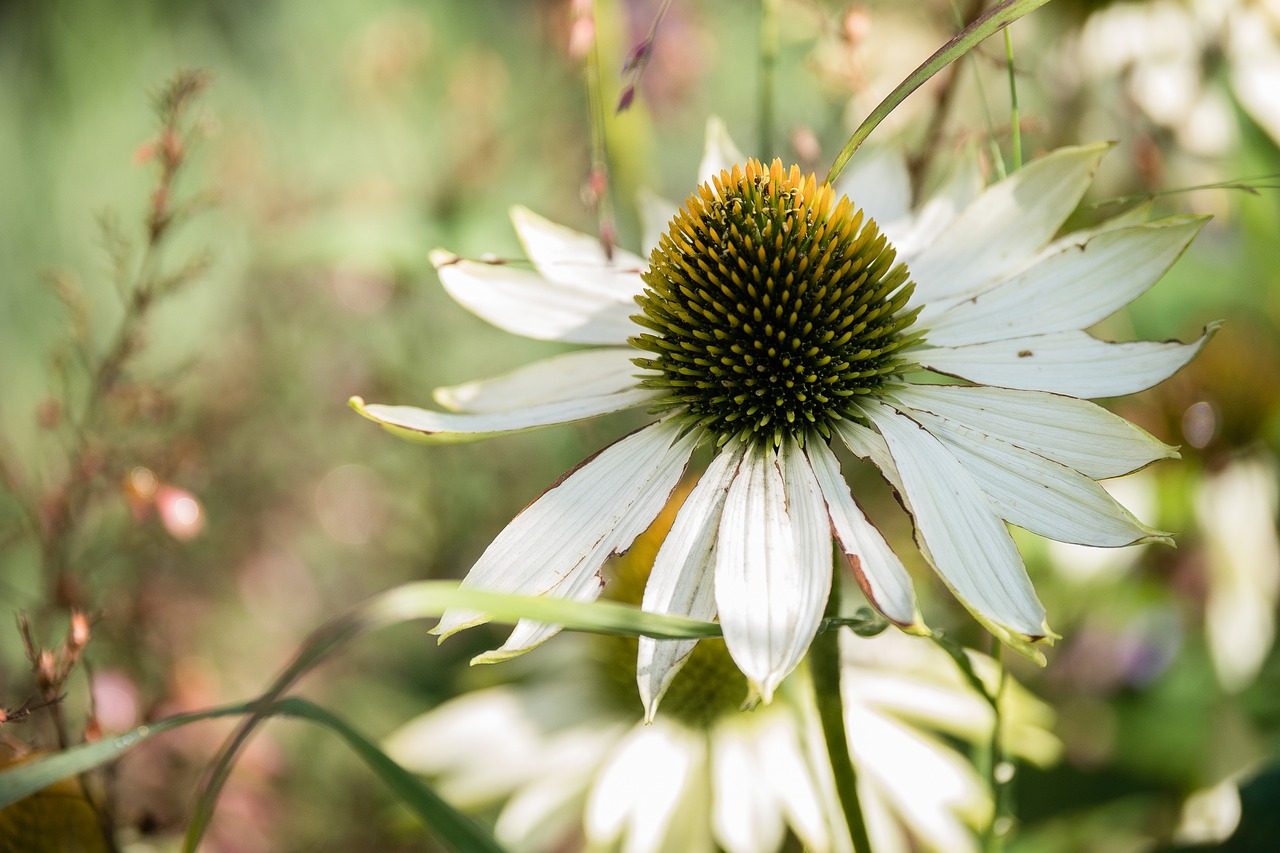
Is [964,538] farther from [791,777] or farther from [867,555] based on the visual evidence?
[791,777]

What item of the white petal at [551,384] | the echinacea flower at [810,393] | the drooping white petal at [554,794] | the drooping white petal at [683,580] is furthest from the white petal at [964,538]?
the drooping white petal at [554,794]

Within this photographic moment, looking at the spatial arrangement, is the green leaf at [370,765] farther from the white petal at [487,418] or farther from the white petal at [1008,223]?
the white petal at [1008,223]

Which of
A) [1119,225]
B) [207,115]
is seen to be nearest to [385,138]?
[207,115]

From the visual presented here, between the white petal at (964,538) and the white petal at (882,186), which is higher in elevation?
the white petal at (882,186)

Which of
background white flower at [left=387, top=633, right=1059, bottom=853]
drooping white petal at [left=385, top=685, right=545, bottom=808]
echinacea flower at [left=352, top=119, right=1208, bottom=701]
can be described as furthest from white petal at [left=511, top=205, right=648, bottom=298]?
drooping white petal at [left=385, top=685, right=545, bottom=808]

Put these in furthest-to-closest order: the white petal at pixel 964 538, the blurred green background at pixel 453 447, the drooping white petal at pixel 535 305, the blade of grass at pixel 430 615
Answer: the blurred green background at pixel 453 447 < the drooping white petal at pixel 535 305 < the white petal at pixel 964 538 < the blade of grass at pixel 430 615

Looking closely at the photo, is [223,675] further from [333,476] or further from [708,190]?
[708,190]

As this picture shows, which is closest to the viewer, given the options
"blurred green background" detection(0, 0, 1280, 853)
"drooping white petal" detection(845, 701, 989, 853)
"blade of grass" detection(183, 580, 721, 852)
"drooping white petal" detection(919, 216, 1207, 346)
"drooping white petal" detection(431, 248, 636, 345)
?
"blade of grass" detection(183, 580, 721, 852)

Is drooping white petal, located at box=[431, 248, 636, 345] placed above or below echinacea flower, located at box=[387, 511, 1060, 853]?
above

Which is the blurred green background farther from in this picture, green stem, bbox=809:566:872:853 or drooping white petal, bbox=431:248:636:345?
green stem, bbox=809:566:872:853
